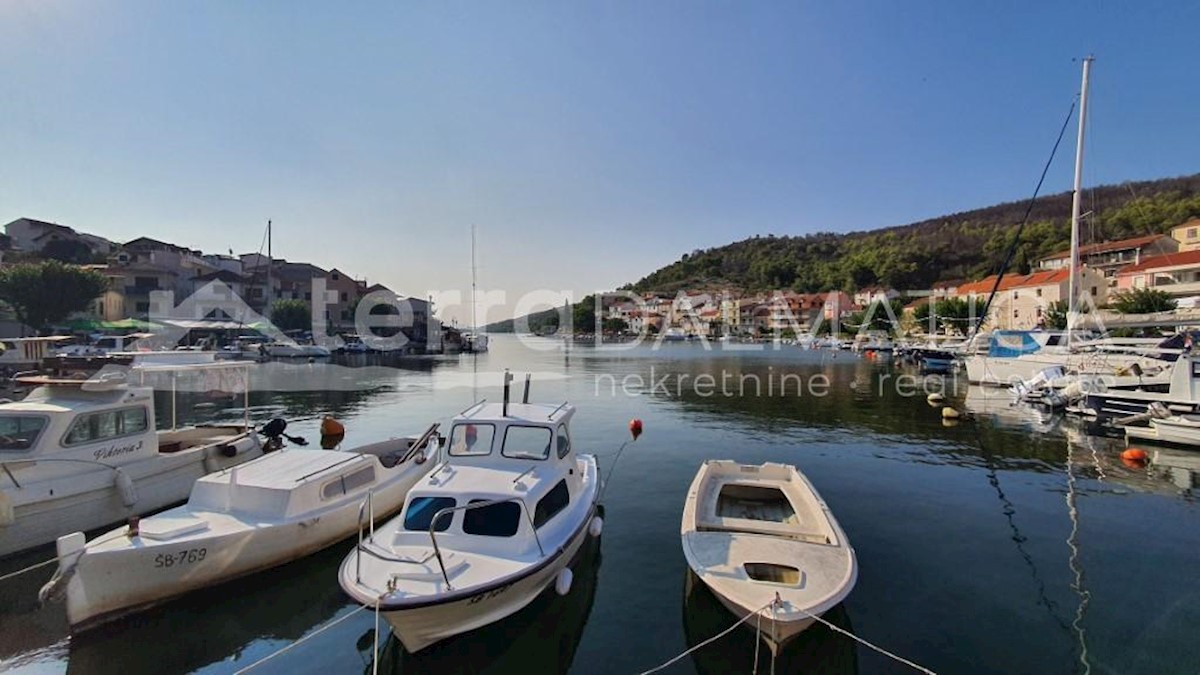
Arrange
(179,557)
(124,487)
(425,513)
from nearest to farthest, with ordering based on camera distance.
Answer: (425,513) < (179,557) < (124,487)

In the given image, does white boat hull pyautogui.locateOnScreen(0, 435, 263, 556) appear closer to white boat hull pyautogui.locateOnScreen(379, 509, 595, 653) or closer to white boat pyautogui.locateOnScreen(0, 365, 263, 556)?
white boat pyautogui.locateOnScreen(0, 365, 263, 556)

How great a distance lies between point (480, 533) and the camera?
26.0 ft

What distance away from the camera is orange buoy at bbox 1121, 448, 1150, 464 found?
1766 cm

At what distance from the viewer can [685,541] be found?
28.5 feet

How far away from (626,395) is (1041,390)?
72.7ft

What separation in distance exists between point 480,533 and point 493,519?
0.26 meters

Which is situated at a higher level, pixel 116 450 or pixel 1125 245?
pixel 1125 245

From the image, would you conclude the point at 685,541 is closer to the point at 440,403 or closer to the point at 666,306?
the point at 440,403

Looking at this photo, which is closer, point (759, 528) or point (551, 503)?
point (551, 503)

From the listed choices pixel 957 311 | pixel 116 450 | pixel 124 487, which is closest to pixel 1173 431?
pixel 124 487

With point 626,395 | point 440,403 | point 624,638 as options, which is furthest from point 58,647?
point 626,395

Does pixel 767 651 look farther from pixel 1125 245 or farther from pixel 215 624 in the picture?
pixel 1125 245

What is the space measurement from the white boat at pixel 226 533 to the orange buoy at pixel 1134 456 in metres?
22.2

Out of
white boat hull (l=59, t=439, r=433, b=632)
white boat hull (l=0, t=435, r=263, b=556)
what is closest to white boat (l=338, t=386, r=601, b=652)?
white boat hull (l=59, t=439, r=433, b=632)
